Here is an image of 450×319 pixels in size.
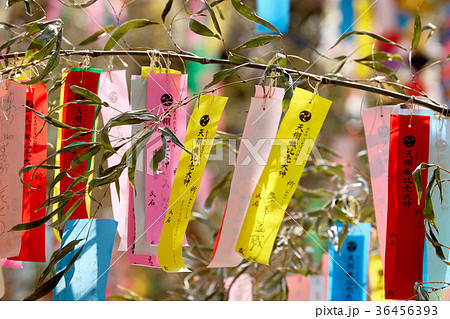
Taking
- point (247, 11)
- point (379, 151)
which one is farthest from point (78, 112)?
point (379, 151)

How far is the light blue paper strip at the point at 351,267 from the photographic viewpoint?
0.74 meters

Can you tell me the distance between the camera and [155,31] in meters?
1.44

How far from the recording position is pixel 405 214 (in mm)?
507

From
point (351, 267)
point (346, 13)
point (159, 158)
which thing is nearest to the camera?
point (159, 158)

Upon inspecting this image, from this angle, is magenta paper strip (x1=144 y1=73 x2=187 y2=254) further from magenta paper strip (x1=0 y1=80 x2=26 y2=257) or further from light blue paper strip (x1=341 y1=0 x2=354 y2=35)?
light blue paper strip (x1=341 y1=0 x2=354 y2=35)

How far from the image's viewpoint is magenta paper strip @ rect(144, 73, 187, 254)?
0.51 m

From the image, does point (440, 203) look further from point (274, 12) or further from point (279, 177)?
point (274, 12)

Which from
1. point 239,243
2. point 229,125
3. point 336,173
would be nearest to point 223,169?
point 229,125

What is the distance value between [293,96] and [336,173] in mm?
397

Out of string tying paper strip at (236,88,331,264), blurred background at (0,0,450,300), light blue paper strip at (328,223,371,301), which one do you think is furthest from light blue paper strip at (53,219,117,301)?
blurred background at (0,0,450,300)

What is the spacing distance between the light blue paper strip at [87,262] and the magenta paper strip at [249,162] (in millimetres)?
116

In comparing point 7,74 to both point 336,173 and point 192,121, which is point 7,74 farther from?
point 336,173

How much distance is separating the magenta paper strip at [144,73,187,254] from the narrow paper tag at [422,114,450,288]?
28cm

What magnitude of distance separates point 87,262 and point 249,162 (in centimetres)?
20
